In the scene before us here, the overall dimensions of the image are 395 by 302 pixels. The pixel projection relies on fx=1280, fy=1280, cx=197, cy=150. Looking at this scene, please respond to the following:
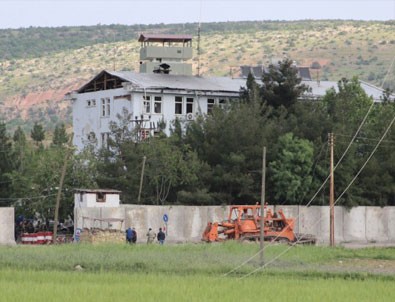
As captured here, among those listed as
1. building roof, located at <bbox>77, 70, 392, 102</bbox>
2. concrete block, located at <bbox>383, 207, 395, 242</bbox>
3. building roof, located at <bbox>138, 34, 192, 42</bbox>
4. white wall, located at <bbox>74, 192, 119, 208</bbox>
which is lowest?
concrete block, located at <bbox>383, 207, 395, 242</bbox>

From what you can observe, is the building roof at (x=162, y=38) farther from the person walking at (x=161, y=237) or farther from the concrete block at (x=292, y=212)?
the person walking at (x=161, y=237)

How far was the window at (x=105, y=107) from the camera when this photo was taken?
9121cm

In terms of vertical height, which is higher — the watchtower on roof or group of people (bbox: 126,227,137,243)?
the watchtower on roof

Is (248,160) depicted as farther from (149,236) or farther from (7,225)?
(7,225)

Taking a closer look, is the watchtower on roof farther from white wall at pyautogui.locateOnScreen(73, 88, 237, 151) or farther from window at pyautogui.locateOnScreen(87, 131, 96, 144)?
window at pyautogui.locateOnScreen(87, 131, 96, 144)

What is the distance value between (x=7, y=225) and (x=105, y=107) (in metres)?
28.4

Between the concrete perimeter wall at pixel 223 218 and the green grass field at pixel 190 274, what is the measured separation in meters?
10.8

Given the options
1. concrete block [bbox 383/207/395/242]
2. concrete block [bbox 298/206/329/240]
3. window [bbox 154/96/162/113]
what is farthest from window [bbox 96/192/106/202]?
window [bbox 154/96/162/113]

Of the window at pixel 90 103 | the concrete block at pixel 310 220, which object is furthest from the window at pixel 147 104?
the concrete block at pixel 310 220

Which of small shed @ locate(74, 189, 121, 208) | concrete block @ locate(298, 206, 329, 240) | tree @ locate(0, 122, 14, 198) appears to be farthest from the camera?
tree @ locate(0, 122, 14, 198)

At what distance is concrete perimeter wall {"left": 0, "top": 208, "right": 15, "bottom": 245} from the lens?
6394 centimetres

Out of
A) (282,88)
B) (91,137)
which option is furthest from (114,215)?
(282,88)

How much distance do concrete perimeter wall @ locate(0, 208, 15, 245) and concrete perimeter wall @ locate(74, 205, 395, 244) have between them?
11.6 feet

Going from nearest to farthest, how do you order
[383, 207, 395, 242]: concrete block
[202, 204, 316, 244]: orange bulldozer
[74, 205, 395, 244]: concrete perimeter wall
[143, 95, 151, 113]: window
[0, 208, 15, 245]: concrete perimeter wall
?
[202, 204, 316, 244]: orange bulldozer
[0, 208, 15, 245]: concrete perimeter wall
[74, 205, 395, 244]: concrete perimeter wall
[383, 207, 395, 242]: concrete block
[143, 95, 151, 113]: window
